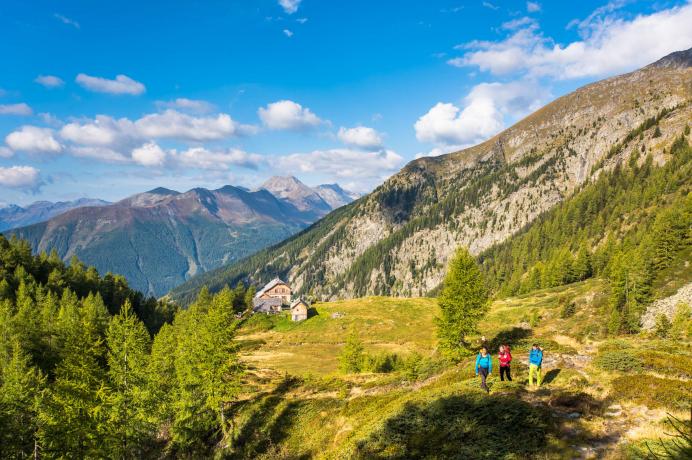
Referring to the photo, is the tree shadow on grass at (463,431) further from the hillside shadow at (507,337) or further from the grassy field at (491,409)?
the hillside shadow at (507,337)

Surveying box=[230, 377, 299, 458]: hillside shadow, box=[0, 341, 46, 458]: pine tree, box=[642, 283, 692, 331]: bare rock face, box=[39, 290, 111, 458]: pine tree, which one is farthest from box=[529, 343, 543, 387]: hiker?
box=[642, 283, 692, 331]: bare rock face

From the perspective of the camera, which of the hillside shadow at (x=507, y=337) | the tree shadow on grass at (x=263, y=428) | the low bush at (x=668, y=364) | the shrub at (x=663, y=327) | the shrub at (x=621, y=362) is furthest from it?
the hillside shadow at (x=507, y=337)

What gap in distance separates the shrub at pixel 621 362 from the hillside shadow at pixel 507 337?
19.2m

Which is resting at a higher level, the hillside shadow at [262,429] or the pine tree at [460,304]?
the pine tree at [460,304]

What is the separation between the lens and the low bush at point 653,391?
57.2 feet

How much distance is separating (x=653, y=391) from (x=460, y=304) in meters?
24.7

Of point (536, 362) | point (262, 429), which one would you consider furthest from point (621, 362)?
point (262, 429)

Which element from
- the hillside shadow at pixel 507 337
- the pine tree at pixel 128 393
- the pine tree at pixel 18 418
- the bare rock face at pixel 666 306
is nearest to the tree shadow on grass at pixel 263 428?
the pine tree at pixel 128 393

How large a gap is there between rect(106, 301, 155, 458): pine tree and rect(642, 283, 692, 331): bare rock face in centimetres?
6368

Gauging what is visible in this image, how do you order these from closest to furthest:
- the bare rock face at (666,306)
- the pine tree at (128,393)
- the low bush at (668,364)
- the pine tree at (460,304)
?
A: the low bush at (668,364), the pine tree at (128,393), the pine tree at (460,304), the bare rock face at (666,306)

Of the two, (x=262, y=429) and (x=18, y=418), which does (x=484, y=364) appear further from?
(x=18, y=418)

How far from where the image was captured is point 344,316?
4328 inches

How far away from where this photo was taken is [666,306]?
5512 centimetres

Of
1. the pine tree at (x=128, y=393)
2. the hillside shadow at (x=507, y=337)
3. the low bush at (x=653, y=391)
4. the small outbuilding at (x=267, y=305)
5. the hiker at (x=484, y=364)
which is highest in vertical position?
the hiker at (x=484, y=364)
